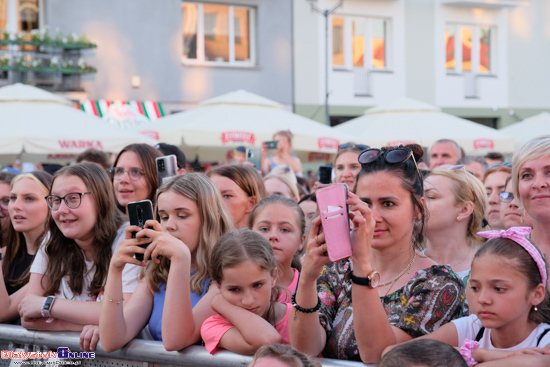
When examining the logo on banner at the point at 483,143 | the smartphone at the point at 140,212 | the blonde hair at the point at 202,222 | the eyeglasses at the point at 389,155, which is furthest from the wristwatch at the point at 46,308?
the logo on banner at the point at 483,143

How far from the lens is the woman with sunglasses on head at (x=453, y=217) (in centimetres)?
471

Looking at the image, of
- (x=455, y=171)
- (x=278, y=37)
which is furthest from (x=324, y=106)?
(x=455, y=171)

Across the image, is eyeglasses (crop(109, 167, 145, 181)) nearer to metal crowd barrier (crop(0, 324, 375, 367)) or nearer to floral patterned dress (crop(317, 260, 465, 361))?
metal crowd barrier (crop(0, 324, 375, 367))

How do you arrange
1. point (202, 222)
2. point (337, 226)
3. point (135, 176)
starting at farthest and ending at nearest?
point (135, 176) → point (202, 222) → point (337, 226)

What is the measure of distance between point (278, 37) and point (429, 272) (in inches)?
749

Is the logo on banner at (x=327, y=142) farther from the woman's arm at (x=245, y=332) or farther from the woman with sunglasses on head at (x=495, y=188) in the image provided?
the woman's arm at (x=245, y=332)

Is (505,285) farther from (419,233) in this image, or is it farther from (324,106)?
(324,106)

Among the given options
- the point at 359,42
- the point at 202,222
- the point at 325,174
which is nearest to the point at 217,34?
the point at 359,42

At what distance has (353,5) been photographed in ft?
74.7

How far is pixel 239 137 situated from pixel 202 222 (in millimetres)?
8371

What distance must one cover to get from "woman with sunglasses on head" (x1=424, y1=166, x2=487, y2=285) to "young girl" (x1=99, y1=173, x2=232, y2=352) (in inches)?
52.3

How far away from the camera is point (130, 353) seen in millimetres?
3852

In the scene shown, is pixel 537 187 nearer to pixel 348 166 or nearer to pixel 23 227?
pixel 348 166

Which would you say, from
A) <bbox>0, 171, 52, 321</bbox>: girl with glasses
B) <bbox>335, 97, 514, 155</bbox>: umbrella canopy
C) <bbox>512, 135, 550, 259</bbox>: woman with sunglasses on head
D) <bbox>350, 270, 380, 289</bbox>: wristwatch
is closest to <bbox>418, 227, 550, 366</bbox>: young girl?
<bbox>350, 270, 380, 289</bbox>: wristwatch
